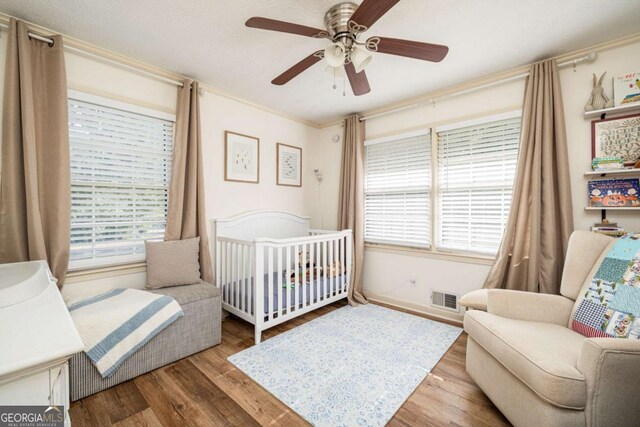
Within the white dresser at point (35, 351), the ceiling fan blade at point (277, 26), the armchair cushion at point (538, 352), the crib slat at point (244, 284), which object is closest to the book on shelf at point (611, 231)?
the armchair cushion at point (538, 352)

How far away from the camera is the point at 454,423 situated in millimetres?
1397

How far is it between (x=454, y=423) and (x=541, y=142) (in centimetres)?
209

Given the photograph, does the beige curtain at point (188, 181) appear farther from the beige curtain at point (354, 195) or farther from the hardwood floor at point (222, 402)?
the beige curtain at point (354, 195)

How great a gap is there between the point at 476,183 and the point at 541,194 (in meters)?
0.52

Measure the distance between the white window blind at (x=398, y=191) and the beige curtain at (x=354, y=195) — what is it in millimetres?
158

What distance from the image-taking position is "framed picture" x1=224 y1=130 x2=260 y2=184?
2836mm

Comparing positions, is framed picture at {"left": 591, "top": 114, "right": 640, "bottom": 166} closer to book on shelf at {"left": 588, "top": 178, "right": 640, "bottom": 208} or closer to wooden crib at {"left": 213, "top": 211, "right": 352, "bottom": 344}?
book on shelf at {"left": 588, "top": 178, "right": 640, "bottom": 208}

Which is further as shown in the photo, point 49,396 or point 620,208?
point 620,208

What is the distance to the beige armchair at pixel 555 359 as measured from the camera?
3.45 ft

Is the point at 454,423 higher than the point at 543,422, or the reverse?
the point at 543,422

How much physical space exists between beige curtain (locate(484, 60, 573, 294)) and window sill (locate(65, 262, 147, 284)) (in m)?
3.12

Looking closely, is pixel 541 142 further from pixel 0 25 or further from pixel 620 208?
pixel 0 25

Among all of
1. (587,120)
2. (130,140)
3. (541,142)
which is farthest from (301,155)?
(587,120)

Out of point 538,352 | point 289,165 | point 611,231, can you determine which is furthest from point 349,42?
point 611,231
